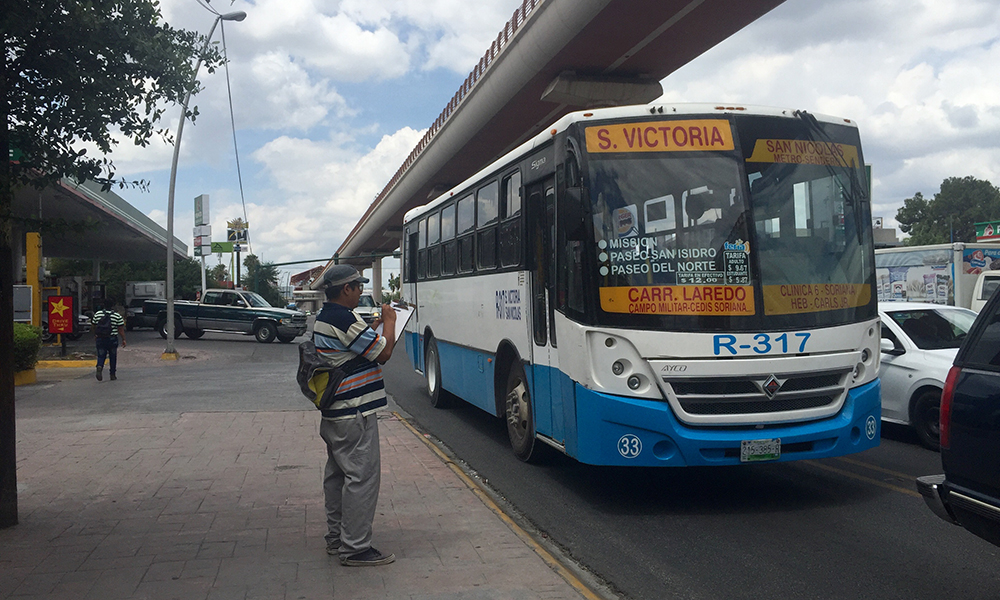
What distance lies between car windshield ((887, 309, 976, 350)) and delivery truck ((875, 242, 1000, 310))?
9.70 m

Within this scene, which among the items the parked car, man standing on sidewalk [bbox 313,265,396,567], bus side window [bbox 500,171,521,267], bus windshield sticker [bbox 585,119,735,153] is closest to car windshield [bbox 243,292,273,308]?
bus side window [bbox 500,171,521,267]

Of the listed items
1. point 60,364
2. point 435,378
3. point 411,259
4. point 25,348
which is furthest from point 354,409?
point 60,364

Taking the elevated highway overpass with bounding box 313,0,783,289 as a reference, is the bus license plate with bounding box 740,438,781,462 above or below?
below

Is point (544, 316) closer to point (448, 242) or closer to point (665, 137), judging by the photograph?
point (665, 137)

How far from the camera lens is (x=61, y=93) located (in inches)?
230

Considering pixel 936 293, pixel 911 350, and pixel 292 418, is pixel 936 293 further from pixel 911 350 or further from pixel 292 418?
pixel 292 418

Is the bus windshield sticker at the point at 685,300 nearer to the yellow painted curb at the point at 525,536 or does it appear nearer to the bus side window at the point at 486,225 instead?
the yellow painted curb at the point at 525,536

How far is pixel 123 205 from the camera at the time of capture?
37000mm

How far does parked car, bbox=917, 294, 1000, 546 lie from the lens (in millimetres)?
3869

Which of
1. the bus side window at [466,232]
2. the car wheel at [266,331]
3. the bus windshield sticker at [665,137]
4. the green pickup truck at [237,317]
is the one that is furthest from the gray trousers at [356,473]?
the car wheel at [266,331]

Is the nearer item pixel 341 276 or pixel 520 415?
pixel 341 276

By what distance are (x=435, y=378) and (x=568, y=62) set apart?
48.8 ft

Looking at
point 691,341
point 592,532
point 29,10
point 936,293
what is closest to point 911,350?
point 691,341

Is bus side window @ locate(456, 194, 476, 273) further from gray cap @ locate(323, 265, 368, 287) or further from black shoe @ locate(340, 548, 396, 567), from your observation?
black shoe @ locate(340, 548, 396, 567)
